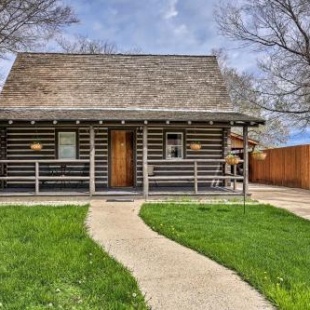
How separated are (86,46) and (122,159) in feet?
74.9

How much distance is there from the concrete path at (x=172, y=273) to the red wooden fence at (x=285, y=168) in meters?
13.0

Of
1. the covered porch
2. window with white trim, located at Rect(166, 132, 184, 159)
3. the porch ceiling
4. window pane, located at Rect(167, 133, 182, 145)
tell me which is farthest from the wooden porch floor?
the porch ceiling

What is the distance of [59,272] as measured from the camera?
589 centimetres

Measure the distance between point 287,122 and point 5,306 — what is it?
2076cm

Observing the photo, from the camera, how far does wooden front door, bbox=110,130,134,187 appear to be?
661 inches

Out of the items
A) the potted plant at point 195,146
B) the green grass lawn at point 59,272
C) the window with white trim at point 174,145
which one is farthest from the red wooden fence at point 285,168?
the green grass lawn at point 59,272

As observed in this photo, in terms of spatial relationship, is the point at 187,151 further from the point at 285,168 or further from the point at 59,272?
the point at 59,272

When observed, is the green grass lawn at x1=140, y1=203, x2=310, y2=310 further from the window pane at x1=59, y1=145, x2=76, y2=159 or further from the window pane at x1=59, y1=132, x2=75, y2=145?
the window pane at x1=59, y1=132, x2=75, y2=145

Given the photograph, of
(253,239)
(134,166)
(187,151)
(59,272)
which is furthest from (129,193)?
(59,272)

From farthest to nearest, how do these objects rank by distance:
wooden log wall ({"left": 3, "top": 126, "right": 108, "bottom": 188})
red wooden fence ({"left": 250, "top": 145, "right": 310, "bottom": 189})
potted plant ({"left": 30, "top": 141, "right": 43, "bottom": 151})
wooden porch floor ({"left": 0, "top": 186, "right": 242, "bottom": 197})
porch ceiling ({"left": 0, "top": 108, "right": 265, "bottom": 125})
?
red wooden fence ({"left": 250, "top": 145, "right": 310, "bottom": 189}) → wooden log wall ({"left": 3, "top": 126, "right": 108, "bottom": 188}) → potted plant ({"left": 30, "top": 141, "right": 43, "bottom": 151}) → wooden porch floor ({"left": 0, "top": 186, "right": 242, "bottom": 197}) → porch ceiling ({"left": 0, "top": 108, "right": 265, "bottom": 125})

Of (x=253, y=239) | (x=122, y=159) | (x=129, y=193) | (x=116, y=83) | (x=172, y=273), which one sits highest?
(x=116, y=83)

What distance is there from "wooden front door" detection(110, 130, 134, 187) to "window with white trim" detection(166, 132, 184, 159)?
4.69ft

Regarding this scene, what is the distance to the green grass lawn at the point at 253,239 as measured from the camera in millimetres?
5387

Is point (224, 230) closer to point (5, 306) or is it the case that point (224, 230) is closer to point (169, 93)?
point (5, 306)
